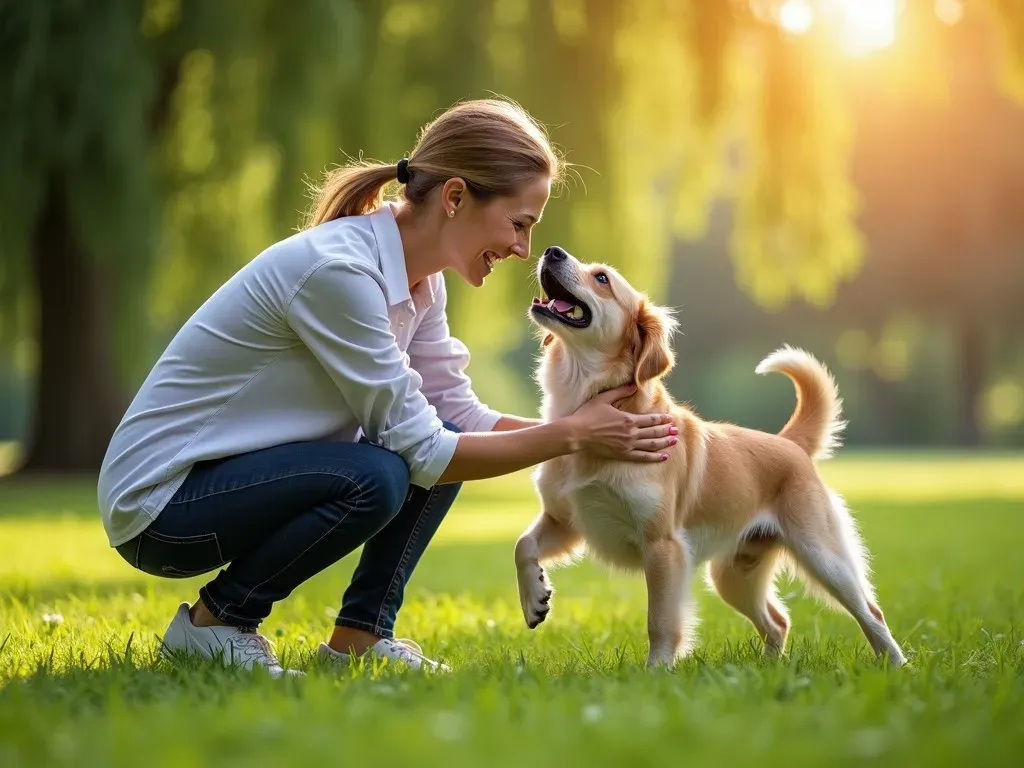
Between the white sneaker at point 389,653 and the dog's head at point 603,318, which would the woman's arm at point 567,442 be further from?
the white sneaker at point 389,653

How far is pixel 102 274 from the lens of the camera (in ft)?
36.8

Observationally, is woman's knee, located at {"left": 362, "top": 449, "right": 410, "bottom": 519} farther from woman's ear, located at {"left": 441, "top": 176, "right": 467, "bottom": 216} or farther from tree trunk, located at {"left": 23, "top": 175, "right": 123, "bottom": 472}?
tree trunk, located at {"left": 23, "top": 175, "right": 123, "bottom": 472}

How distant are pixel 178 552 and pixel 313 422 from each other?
507 millimetres

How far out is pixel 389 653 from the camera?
11.0ft

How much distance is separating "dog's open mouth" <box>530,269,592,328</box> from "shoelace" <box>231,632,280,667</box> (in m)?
1.33

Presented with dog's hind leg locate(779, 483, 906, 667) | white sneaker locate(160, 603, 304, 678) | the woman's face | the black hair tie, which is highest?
the black hair tie

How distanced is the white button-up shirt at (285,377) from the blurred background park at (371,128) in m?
5.12

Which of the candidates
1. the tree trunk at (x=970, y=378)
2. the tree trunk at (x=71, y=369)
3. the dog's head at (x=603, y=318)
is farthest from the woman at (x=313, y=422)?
the tree trunk at (x=970, y=378)

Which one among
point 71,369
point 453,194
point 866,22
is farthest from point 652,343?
point 71,369

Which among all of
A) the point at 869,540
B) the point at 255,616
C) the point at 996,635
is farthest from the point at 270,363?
the point at 869,540

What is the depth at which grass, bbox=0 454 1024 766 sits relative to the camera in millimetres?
1966

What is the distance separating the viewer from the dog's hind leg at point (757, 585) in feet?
12.9

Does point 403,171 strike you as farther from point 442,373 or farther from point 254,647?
point 254,647

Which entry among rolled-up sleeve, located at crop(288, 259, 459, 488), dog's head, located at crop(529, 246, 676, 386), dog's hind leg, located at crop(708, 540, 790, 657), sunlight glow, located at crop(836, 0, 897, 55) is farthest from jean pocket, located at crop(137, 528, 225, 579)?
sunlight glow, located at crop(836, 0, 897, 55)
